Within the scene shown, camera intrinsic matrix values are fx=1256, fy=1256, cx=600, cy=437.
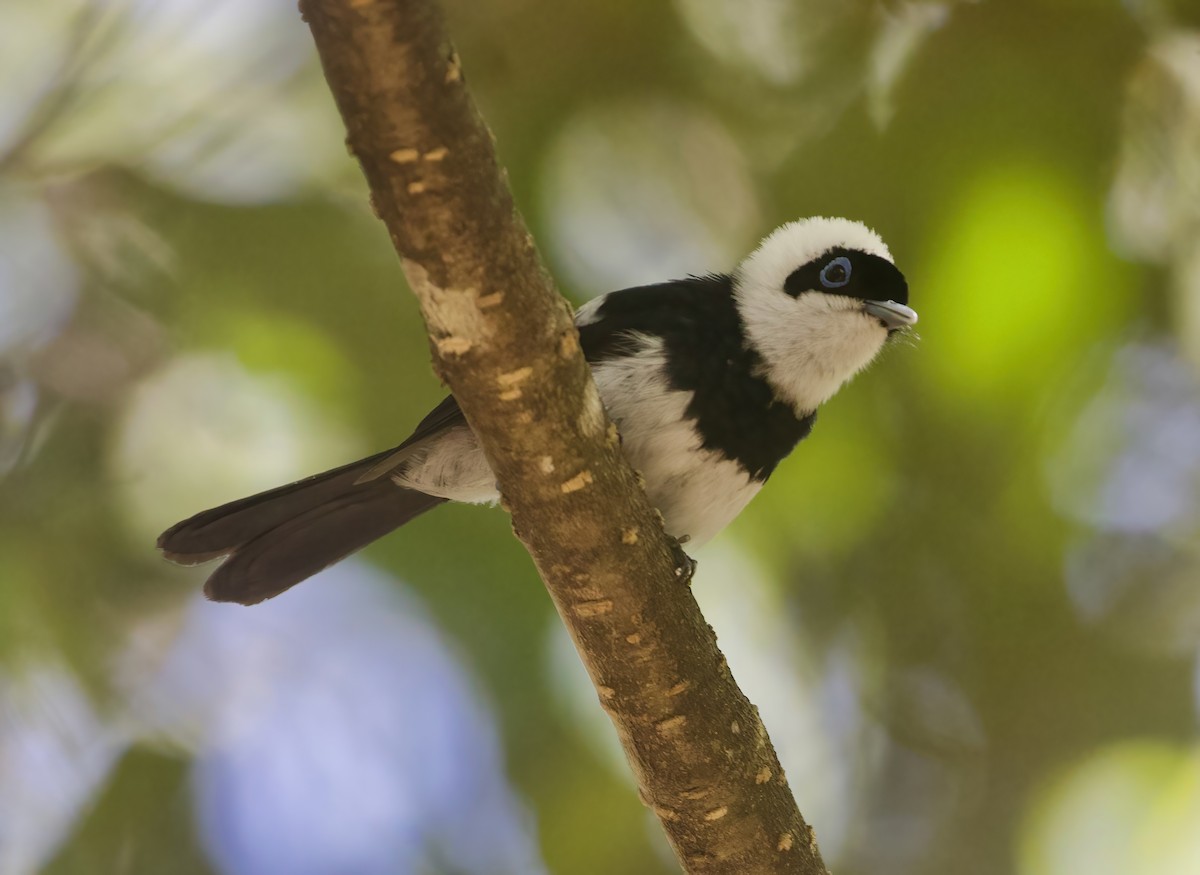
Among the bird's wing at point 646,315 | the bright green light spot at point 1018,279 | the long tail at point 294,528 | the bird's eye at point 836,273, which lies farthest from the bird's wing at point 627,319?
the bright green light spot at point 1018,279

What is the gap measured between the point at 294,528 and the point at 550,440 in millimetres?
1383

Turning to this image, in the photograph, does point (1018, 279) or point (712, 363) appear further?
point (1018, 279)

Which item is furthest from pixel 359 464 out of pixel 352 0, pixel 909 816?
pixel 909 816

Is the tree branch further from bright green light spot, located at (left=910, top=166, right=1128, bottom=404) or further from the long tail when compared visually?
bright green light spot, located at (left=910, top=166, right=1128, bottom=404)

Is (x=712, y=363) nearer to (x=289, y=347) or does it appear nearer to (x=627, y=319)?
(x=627, y=319)

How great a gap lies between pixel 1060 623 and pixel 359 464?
95.8 inches

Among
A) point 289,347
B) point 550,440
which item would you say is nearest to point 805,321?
point 550,440

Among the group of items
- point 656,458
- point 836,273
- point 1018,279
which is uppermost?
point 836,273

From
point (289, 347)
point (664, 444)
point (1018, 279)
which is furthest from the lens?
point (289, 347)

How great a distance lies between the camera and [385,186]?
1.80 metres

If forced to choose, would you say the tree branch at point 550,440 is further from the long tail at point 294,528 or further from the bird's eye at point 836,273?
the bird's eye at point 836,273

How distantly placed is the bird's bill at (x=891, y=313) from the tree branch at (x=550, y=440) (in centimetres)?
116

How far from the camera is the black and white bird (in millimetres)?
3006

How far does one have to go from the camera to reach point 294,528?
329 centimetres
